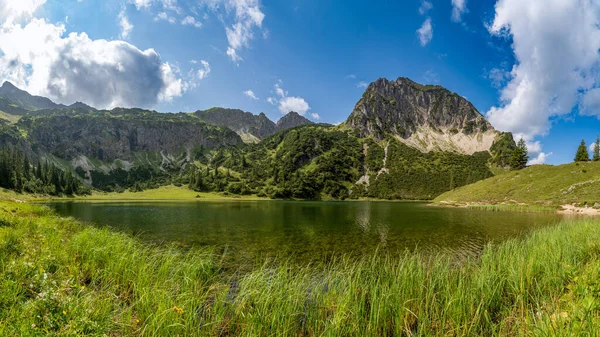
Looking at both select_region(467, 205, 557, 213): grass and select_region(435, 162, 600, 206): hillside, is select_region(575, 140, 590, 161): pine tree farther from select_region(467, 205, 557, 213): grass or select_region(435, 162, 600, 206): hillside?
select_region(467, 205, 557, 213): grass

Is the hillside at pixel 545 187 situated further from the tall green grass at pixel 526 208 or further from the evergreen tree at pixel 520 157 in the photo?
the evergreen tree at pixel 520 157

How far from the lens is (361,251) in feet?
90.0

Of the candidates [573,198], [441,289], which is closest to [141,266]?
[441,289]

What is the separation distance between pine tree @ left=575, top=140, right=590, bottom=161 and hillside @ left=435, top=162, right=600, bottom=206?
21906mm

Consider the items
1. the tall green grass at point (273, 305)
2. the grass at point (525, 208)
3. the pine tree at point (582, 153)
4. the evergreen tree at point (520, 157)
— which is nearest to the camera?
the tall green grass at point (273, 305)

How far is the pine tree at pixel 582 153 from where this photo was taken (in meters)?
116

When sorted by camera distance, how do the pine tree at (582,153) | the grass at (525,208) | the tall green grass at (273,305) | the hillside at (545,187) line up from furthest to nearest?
the pine tree at (582,153), the hillside at (545,187), the grass at (525,208), the tall green grass at (273,305)

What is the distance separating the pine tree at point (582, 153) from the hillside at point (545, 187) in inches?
862

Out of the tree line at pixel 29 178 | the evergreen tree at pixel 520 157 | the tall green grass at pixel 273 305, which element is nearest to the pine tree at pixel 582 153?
the evergreen tree at pixel 520 157

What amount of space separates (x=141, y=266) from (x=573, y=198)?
11187cm

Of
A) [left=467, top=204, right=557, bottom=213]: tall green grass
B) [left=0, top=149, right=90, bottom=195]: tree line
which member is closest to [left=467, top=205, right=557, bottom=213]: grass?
[left=467, top=204, right=557, bottom=213]: tall green grass

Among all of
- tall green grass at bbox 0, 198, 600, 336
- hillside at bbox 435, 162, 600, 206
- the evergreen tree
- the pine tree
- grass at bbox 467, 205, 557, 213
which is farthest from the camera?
the evergreen tree

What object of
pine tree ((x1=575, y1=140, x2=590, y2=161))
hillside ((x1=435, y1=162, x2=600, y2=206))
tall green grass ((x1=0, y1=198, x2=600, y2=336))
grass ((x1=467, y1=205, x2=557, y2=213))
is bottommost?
grass ((x1=467, y1=205, x2=557, y2=213))

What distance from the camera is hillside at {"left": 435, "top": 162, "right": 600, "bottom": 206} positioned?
79375mm
